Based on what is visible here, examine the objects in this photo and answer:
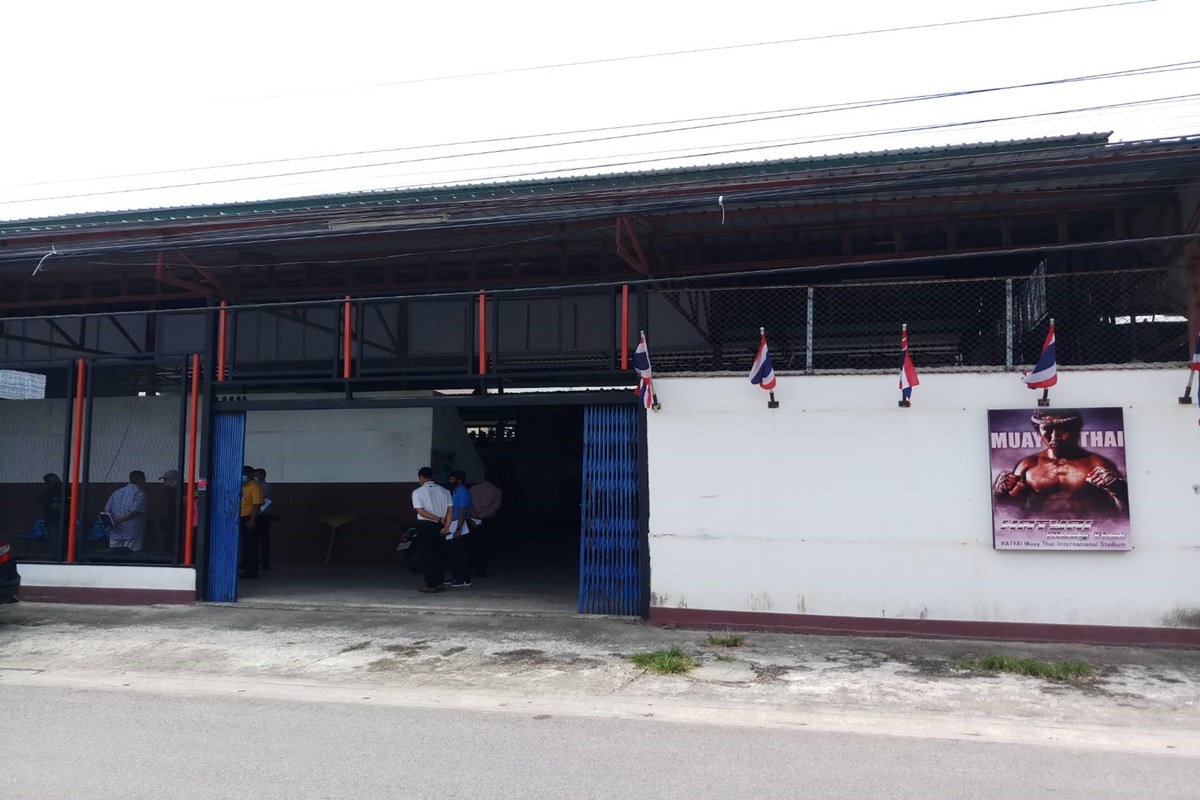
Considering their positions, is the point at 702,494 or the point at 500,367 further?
the point at 500,367

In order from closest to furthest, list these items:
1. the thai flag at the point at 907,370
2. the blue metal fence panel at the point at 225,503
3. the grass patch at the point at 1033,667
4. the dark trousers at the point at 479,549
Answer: the grass patch at the point at 1033,667, the thai flag at the point at 907,370, the blue metal fence panel at the point at 225,503, the dark trousers at the point at 479,549

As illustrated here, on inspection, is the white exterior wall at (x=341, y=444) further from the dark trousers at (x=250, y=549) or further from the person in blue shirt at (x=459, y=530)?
the person in blue shirt at (x=459, y=530)

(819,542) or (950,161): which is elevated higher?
(950,161)

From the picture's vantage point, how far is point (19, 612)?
11047mm

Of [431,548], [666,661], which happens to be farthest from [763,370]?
[431,548]

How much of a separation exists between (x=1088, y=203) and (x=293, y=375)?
9.65 metres

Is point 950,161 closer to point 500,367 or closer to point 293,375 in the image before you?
point 500,367

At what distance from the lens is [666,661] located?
8.04 metres

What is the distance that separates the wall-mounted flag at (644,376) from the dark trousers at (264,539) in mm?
7086

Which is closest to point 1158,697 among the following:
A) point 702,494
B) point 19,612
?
point 702,494

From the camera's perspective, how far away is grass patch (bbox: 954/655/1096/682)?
757cm

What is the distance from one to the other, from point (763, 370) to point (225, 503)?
6992 mm

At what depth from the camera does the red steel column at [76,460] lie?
38.5 ft

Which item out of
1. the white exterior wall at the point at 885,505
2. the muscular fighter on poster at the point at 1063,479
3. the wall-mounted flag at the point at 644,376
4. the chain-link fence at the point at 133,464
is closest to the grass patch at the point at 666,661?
the white exterior wall at the point at 885,505
